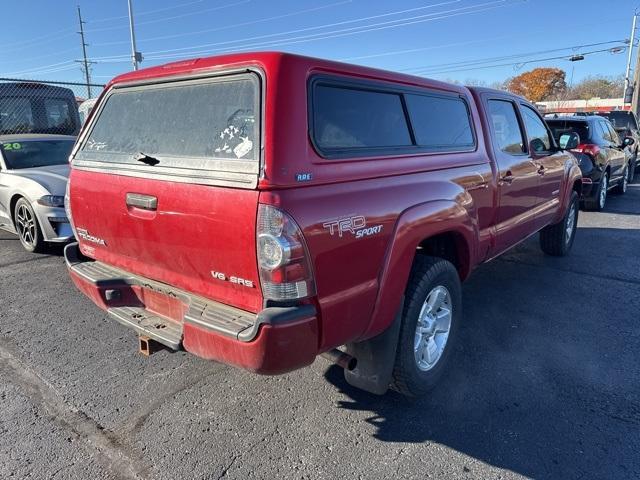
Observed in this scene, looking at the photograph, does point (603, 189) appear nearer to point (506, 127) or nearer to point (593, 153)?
point (593, 153)

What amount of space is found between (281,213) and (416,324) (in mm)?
1290

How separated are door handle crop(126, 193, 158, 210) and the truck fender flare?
128 cm

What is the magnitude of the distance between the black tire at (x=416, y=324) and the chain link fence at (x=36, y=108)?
10.3 metres

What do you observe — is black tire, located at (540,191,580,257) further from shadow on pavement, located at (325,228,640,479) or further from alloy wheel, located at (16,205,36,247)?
alloy wheel, located at (16,205,36,247)

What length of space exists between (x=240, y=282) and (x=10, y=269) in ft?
15.4

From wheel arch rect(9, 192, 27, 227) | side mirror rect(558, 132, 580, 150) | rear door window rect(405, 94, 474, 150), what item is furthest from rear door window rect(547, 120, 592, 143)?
wheel arch rect(9, 192, 27, 227)

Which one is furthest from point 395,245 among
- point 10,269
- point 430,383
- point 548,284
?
point 10,269

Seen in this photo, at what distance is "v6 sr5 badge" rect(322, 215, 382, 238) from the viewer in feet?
7.34

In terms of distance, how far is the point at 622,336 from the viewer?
405cm

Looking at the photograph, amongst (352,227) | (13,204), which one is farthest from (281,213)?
(13,204)

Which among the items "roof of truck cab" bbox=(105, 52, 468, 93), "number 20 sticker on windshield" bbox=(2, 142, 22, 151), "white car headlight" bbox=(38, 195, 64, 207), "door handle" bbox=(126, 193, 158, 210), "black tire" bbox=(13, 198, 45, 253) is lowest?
"black tire" bbox=(13, 198, 45, 253)

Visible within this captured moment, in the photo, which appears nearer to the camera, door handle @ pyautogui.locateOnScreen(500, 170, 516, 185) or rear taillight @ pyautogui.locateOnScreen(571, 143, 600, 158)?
door handle @ pyautogui.locateOnScreen(500, 170, 516, 185)

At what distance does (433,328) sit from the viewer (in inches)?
127

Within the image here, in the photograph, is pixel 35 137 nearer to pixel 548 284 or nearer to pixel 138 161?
pixel 138 161
